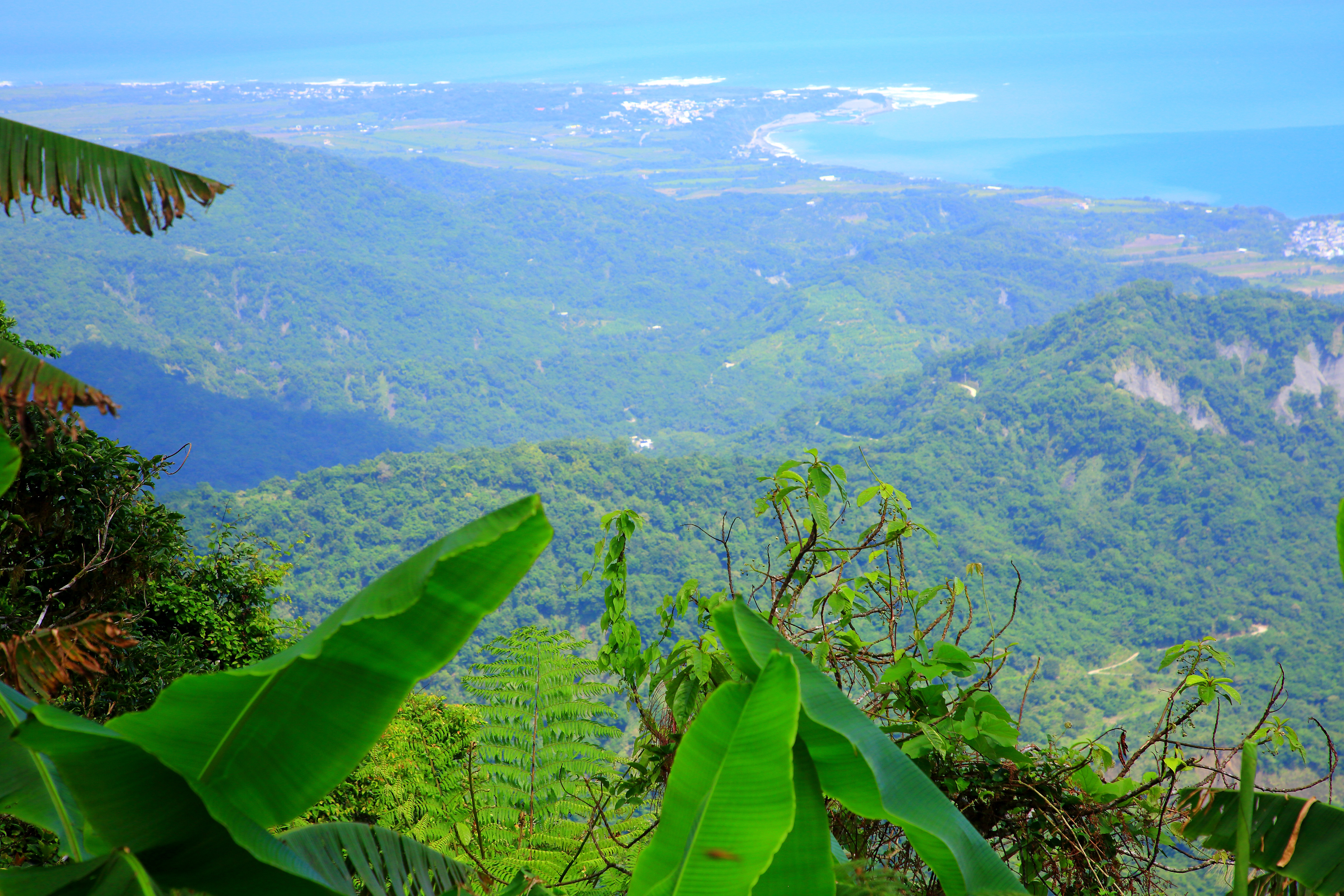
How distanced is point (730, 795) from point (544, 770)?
9.06 feet

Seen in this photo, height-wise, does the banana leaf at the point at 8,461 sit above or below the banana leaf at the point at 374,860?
above

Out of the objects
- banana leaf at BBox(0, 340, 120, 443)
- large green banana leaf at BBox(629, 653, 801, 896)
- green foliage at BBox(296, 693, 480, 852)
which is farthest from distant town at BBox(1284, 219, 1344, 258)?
banana leaf at BBox(0, 340, 120, 443)

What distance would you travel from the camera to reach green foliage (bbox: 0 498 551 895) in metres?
0.80

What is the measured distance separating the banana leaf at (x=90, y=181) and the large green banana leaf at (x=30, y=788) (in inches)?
49.1

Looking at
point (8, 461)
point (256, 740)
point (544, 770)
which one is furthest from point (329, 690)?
point (544, 770)

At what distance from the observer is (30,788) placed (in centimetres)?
97

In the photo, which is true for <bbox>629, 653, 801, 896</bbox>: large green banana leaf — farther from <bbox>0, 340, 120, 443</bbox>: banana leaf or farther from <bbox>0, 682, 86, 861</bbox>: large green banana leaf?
<bbox>0, 340, 120, 443</bbox>: banana leaf

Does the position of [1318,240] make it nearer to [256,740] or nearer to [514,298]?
[514,298]

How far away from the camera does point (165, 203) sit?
1.90 m

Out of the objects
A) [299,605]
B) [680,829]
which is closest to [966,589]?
[680,829]

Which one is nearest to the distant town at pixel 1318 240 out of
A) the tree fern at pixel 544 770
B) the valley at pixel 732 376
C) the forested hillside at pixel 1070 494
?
the valley at pixel 732 376

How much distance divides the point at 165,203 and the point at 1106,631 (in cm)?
6519

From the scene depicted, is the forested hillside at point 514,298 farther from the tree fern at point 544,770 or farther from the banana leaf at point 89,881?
the banana leaf at point 89,881

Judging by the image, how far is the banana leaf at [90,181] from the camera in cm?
184
